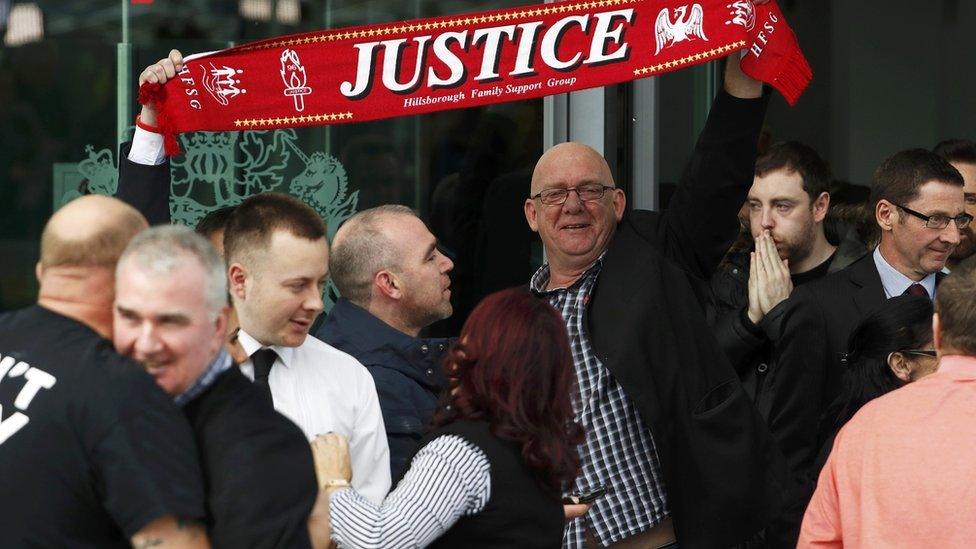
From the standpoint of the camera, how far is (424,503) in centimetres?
321

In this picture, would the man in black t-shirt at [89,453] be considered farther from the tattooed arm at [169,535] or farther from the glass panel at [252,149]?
the glass panel at [252,149]

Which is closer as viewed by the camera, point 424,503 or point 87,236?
point 87,236

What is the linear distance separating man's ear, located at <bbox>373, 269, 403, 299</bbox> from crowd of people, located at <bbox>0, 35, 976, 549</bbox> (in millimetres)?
11

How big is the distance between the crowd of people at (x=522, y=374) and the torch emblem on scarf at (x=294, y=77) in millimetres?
395

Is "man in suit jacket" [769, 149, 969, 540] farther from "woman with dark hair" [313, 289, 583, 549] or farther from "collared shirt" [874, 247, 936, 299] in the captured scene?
"woman with dark hair" [313, 289, 583, 549]

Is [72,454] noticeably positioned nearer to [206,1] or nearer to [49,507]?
[49,507]

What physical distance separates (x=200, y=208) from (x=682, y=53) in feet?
7.48

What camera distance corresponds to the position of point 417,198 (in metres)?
6.30

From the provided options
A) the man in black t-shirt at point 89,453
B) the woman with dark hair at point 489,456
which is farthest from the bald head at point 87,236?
the woman with dark hair at point 489,456

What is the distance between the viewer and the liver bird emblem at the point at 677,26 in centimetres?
457

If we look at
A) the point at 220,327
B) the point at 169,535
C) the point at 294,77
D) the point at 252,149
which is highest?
the point at 294,77

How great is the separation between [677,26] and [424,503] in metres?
2.02

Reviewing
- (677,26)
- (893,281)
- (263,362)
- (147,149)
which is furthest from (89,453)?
(893,281)

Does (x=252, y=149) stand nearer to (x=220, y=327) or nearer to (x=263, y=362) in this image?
(x=263, y=362)
